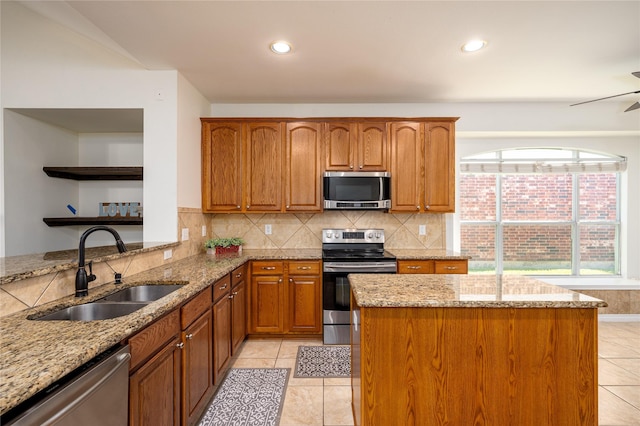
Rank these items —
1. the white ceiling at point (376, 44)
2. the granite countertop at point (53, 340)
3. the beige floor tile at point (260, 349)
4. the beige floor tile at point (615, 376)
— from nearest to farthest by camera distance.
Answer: the granite countertop at point (53, 340), the white ceiling at point (376, 44), the beige floor tile at point (615, 376), the beige floor tile at point (260, 349)

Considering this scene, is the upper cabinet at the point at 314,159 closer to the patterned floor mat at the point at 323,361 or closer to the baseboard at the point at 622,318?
the patterned floor mat at the point at 323,361

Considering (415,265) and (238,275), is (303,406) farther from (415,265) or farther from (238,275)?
(415,265)

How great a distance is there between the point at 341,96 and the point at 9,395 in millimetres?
3361

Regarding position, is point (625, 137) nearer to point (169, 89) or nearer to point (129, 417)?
point (169, 89)

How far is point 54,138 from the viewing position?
3135 millimetres

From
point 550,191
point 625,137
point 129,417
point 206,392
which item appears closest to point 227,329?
point 206,392

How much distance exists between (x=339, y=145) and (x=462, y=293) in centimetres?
223

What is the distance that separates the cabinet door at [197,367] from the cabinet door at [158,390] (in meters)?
0.06

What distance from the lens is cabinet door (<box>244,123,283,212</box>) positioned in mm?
3375

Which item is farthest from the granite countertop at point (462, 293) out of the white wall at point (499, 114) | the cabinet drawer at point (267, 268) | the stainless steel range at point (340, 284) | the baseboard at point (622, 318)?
the baseboard at point (622, 318)

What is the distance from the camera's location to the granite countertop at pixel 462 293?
1403 mm

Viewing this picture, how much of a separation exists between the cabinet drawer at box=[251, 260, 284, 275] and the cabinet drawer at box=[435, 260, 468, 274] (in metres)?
1.61

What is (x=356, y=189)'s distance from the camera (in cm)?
332

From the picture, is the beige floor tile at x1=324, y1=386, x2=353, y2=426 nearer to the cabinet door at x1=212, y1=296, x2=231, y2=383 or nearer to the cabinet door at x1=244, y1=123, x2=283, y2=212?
the cabinet door at x1=212, y1=296, x2=231, y2=383
